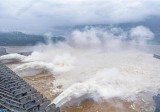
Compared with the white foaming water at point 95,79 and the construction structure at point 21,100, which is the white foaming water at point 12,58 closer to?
the white foaming water at point 95,79

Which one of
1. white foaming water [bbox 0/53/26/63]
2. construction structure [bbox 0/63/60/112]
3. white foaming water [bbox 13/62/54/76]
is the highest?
construction structure [bbox 0/63/60/112]

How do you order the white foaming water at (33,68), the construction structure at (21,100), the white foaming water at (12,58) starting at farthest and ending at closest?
1. the white foaming water at (12,58)
2. the white foaming water at (33,68)
3. the construction structure at (21,100)

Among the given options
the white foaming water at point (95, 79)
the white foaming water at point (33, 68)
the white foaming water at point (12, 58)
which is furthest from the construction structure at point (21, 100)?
the white foaming water at point (12, 58)

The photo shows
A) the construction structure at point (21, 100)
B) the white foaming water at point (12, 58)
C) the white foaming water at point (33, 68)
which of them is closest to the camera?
the construction structure at point (21, 100)

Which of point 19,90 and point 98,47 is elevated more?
point 19,90

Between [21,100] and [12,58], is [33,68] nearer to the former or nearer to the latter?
[12,58]

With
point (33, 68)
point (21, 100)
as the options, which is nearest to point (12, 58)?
point (33, 68)

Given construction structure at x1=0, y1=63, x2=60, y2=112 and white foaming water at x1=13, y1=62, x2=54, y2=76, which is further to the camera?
white foaming water at x1=13, y1=62, x2=54, y2=76

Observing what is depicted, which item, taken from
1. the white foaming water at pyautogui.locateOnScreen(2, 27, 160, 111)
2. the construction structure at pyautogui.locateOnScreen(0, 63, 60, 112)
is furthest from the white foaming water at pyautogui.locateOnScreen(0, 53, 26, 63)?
the construction structure at pyautogui.locateOnScreen(0, 63, 60, 112)

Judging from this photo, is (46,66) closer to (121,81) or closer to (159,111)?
(121,81)

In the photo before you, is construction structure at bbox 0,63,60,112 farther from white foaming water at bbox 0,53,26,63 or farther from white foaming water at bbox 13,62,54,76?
white foaming water at bbox 0,53,26,63

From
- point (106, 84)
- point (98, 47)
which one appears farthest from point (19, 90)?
point (98, 47)
